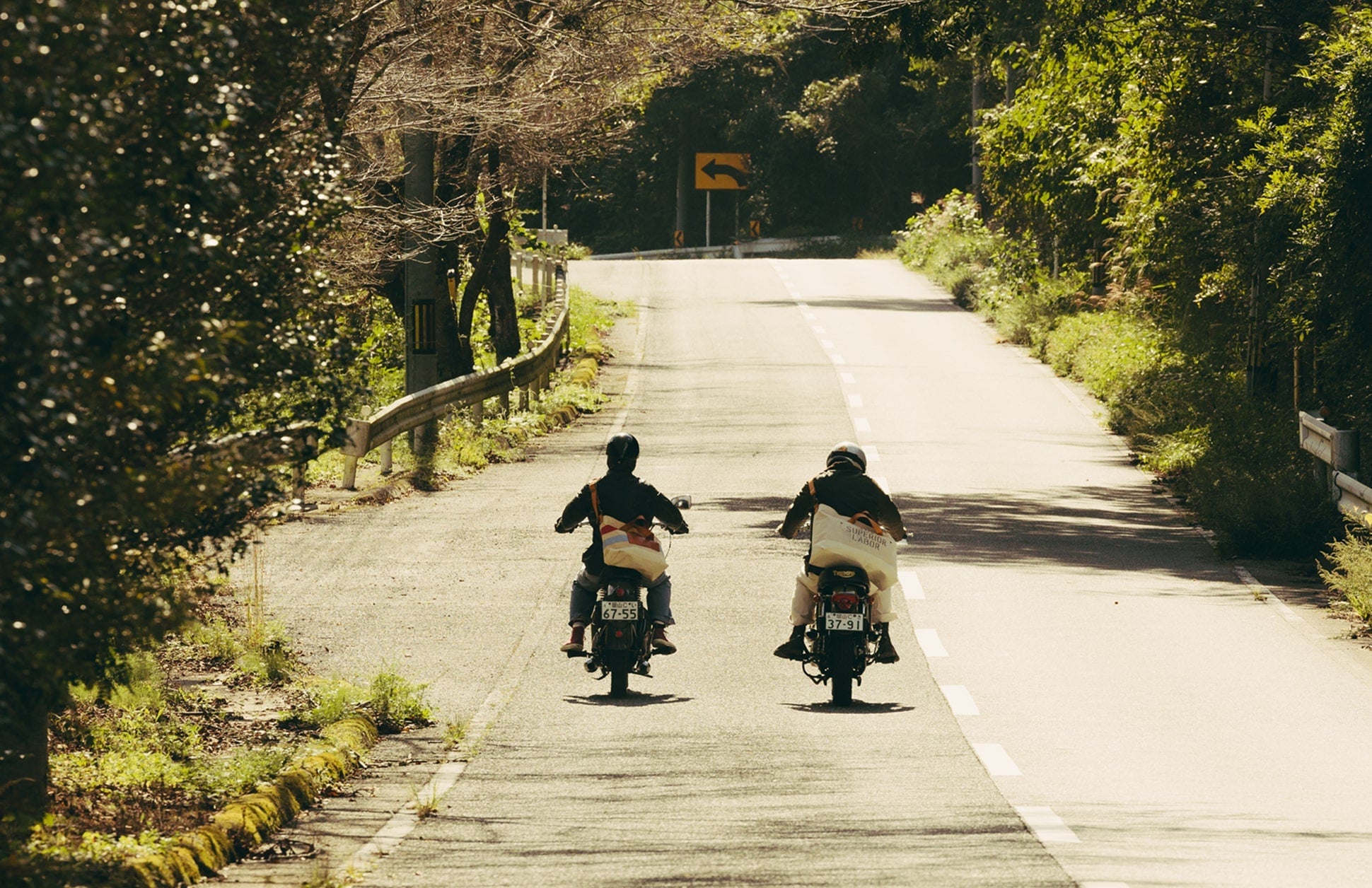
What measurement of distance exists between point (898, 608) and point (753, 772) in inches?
203

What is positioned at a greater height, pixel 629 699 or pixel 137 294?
pixel 137 294

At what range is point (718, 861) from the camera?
754 centimetres

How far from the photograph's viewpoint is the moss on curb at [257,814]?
711cm

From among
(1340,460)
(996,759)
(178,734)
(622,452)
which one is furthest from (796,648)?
(1340,460)

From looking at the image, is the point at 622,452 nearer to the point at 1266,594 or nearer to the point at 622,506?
the point at 622,506

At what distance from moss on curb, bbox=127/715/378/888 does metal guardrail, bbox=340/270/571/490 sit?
4114 mm

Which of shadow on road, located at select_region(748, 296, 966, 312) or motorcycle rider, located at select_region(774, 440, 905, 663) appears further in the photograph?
shadow on road, located at select_region(748, 296, 966, 312)

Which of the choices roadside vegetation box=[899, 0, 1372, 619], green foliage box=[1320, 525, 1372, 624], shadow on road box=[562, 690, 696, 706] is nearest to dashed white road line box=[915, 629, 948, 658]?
shadow on road box=[562, 690, 696, 706]

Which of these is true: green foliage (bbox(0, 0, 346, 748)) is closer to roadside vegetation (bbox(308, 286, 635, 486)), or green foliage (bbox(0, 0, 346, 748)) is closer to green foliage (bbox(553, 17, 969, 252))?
roadside vegetation (bbox(308, 286, 635, 486))

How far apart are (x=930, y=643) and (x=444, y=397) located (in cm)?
987

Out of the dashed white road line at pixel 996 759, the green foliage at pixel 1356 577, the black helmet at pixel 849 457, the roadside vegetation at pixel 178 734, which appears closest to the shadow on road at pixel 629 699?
the roadside vegetation at pixel 178 734

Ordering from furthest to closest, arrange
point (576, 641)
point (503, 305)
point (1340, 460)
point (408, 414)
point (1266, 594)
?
point (503, 305) → point (408, 414) → point (1340, 460) → point (1266, 594) → point (576, 641)

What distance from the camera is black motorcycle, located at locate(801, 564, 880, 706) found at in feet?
36.4

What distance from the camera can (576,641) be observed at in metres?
11.7
